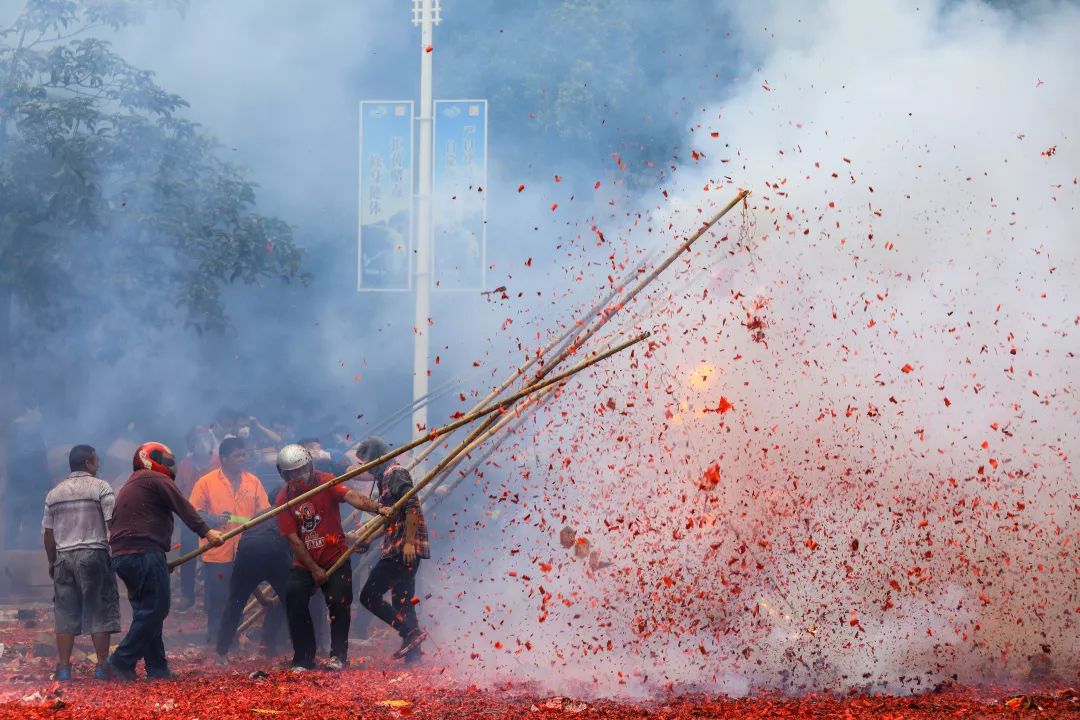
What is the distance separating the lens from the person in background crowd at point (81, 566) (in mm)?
8414

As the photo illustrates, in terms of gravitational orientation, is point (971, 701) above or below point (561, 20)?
below

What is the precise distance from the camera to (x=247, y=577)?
32.0ft

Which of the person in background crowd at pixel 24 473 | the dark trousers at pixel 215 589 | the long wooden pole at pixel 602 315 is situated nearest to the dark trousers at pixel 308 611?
the long wooden pole at pixel 602 315

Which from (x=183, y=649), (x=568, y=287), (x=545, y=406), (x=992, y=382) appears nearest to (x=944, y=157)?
(x=992, y=382)

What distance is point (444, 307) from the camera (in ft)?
54.6

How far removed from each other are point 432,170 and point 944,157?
8001mm

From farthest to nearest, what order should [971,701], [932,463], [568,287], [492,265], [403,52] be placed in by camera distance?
[403,52], [492,265], [568,287], [932,463], [971,701]

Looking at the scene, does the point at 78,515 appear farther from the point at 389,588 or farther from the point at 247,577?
the point at 389,588

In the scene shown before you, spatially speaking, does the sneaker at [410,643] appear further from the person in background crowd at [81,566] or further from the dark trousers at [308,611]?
the person in background crowd at [81,566]

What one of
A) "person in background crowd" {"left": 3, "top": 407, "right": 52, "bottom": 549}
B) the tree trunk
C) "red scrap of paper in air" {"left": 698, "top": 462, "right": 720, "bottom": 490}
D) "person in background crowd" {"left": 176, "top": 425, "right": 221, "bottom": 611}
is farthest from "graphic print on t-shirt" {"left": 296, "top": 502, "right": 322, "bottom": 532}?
"person in background crowd" {"left": 3, "top": 407, "right": 52, "bottom": 549}

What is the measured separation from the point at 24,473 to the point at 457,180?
5.93 metres

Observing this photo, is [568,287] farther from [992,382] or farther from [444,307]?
[992,382]

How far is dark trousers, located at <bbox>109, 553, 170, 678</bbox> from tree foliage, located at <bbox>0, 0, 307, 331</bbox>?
15.4ft

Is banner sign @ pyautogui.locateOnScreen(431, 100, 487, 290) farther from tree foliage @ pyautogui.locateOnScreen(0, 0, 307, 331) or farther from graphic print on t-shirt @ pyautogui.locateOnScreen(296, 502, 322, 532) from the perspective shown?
graphic print on t-shirt @ pyautogui.locateOnScreen(296, 502, 322, 532)
